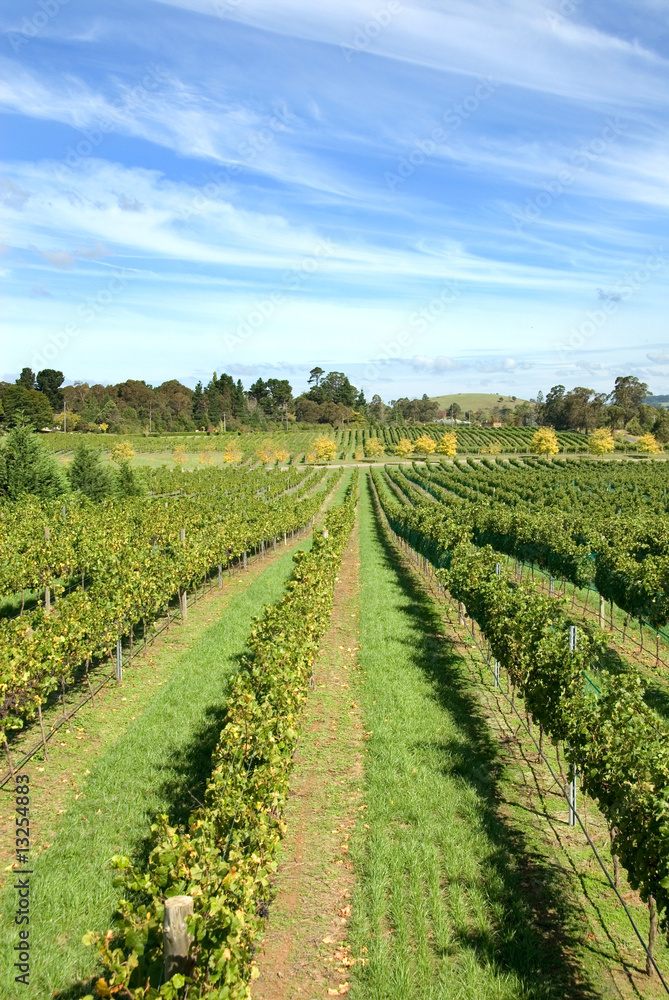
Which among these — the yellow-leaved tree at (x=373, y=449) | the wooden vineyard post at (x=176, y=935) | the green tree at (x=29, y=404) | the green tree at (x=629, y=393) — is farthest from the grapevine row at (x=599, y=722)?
the green tree at (x=629, y=393)

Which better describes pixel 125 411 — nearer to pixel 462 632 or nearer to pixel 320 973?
pixel 462 632

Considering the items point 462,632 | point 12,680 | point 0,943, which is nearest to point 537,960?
point 0,943

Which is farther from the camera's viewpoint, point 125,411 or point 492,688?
point 125,411

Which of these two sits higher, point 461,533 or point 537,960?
point 461,533

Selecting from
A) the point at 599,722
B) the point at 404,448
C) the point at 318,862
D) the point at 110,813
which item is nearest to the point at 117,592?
the point at 110,813

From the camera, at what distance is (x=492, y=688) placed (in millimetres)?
14094

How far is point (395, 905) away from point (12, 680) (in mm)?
6415

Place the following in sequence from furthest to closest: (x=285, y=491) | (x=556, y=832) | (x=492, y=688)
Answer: (x=285, y=491), (x=492, y=688), (x=556, y=832)

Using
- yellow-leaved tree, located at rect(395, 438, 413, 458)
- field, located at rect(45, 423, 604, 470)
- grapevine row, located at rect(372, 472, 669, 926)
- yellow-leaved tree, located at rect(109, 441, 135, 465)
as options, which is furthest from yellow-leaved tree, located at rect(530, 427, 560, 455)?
grapevine row, located at rect(372, 472, 669, 926)

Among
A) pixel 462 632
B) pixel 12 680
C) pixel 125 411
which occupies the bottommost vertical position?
pixel 462 632

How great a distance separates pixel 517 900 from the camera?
7.05 metres

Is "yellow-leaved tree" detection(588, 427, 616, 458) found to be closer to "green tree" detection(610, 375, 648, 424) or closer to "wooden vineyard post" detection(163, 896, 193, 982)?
"green tree" detection(610, 375, 648, 424)

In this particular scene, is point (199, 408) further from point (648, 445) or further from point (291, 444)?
point (648, 445)

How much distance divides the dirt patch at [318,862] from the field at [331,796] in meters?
0.03
